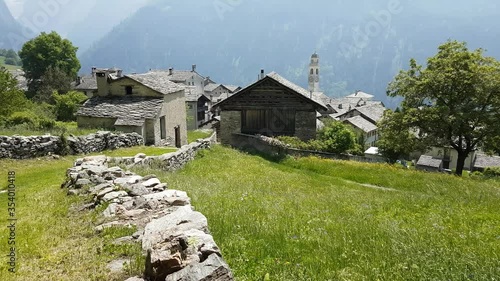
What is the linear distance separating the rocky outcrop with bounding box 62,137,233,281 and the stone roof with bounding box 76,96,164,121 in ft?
54.2

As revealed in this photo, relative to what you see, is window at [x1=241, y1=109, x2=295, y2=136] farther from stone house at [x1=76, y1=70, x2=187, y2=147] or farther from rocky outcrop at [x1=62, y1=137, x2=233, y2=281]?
rocky outcrop at [x1=62, y1=137, x2=233, y2=281]

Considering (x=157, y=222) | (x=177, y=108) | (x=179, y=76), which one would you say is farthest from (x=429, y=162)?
(x=179, y=76)

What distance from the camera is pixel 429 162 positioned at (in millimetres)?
54750

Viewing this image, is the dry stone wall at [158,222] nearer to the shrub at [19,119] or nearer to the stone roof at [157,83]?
the stone roof at [157,83]

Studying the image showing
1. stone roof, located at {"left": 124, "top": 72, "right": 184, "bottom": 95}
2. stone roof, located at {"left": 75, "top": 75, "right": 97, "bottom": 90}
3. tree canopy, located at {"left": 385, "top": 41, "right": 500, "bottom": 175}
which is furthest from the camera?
stone roof, located at {"left": 75, "top": 75, "right": 97, "bottom": 90}

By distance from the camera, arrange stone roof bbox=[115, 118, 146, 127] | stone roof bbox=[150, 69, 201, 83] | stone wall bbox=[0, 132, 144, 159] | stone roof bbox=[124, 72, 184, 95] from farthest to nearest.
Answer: stone roof bbox=[150, 69, 201, 83] < stone roof bbox=[124, 72, 184, 95] < stone roof bbox=[115, 118, 146, 127] < stone wall bbox=[0, 132, 144, 159]

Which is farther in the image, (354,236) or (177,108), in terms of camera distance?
(177,108)

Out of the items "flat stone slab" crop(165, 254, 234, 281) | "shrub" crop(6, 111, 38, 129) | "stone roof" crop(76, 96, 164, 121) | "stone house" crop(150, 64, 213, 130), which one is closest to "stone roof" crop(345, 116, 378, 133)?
"stone house" crop(150, 64, 213, 130)

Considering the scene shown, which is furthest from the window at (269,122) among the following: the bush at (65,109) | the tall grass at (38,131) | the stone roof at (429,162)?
the stone roof at (429,162)

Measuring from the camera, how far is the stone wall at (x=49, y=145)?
60.4 ft

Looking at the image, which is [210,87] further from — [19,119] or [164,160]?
[164,160]

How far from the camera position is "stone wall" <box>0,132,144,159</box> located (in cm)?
1842

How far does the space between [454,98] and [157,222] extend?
2712 cm

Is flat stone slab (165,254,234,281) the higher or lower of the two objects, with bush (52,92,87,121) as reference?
lower
